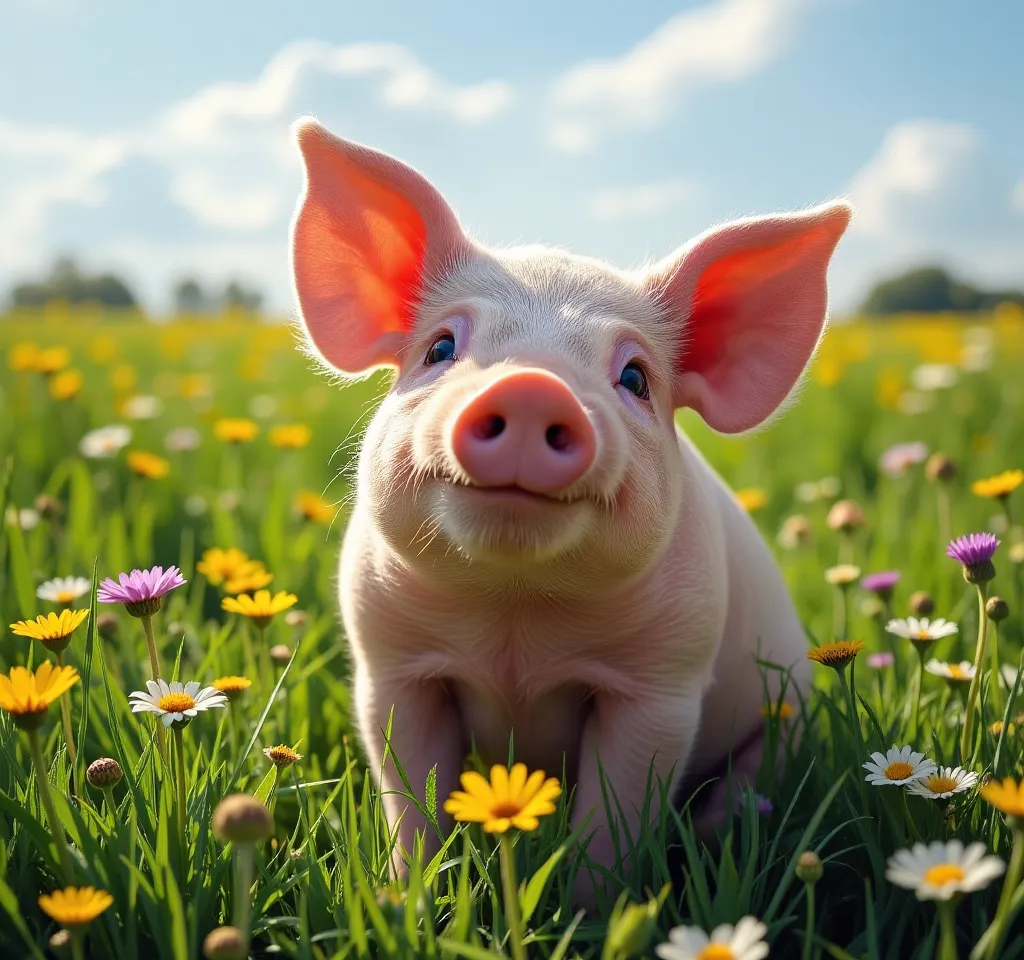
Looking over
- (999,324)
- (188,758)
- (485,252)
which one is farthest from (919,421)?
(999,324)

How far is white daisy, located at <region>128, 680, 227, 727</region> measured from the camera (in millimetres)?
1903

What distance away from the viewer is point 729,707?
9.02 ft

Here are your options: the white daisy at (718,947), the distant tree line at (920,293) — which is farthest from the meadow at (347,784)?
the distant tree line at (920,293)

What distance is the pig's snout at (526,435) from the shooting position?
1792 millimetres

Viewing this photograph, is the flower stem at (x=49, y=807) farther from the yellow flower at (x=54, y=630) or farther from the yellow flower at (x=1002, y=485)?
the yellow flower at (x=1002, y=485)

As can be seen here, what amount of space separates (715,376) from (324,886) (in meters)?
1.47

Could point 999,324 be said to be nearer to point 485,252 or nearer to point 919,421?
point 919,421

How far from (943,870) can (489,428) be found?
3.15ft

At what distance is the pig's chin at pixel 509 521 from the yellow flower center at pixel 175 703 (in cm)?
56

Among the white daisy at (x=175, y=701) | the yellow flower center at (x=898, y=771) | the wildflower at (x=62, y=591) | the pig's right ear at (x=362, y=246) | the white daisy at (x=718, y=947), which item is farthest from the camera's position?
the wildflower at (x=62, y=591)

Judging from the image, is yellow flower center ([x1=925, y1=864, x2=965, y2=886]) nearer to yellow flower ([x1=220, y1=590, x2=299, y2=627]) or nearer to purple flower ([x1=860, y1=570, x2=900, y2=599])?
yellow flower ([x1=220, y1=590, x2=299, y2=627])

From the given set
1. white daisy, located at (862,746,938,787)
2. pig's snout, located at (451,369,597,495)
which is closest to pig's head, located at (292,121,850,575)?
pig's snout, located at (451,369,597,495)

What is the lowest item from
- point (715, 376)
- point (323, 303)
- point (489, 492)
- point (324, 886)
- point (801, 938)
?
point (801, 938)

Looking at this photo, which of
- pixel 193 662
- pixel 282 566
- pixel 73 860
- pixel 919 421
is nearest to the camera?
pixel 73 860
